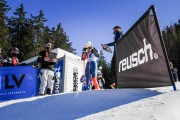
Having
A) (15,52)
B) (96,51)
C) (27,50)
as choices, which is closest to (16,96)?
(15,52)

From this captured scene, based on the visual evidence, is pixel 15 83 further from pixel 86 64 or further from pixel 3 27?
pixel 3 27

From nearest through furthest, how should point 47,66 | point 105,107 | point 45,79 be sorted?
point 105,107 < point 45,79 < point 47,66

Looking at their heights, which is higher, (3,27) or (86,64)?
(3,27)

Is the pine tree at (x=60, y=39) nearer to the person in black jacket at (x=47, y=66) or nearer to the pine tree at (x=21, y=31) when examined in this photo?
the pine tree at (x=21, y=31)

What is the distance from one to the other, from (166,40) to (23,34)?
28.2 meters

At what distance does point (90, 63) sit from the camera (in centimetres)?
814

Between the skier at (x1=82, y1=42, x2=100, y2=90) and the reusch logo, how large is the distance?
175 cm

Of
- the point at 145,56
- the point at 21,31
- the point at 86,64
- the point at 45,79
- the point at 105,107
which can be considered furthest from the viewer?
the point at 21,31

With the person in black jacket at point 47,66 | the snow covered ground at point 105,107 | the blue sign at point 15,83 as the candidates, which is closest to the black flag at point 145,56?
the snow covered ground at point 105,107

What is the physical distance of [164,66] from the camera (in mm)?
4848

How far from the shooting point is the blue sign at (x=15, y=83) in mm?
8399

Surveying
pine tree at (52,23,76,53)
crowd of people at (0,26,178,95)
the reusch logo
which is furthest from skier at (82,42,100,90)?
pine tree at (52,23,76,53)

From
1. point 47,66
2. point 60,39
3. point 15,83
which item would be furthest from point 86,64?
point 60,39

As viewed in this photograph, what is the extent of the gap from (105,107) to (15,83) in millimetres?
5123
